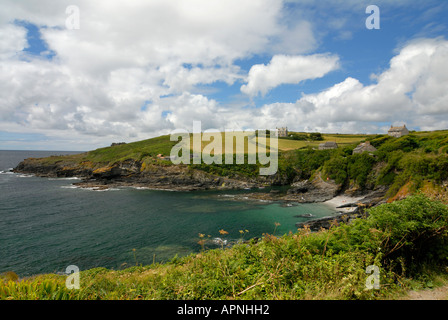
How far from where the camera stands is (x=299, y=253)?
6785 mm

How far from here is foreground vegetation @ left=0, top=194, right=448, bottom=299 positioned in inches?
207

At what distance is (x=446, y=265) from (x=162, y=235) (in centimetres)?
2466

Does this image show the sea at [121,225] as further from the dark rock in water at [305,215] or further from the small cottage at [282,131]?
the small cottage at [282,131]

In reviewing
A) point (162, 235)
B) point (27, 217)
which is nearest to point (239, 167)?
point (162, 235)

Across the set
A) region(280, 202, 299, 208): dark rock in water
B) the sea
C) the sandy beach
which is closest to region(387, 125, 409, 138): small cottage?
the sandy beach

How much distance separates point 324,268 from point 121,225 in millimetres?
29921

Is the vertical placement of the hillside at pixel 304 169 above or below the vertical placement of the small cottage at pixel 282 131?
below

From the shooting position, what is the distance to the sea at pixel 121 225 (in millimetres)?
20234

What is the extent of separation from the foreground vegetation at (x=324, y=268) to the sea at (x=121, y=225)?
814 cm

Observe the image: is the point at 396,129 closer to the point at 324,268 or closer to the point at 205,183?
the point at 205,183

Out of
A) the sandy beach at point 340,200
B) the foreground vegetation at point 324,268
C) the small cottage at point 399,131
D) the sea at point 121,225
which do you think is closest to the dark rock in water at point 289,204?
the sea at point 121,225

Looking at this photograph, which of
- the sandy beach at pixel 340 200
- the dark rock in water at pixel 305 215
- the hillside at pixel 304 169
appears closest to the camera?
the hillside at pixel 304 169

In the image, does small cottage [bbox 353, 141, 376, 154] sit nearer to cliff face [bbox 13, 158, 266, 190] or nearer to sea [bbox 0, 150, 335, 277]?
sea [bbox 0, 150, 335, 277]

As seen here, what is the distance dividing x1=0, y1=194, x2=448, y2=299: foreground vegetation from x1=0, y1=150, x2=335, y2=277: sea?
8.14m
